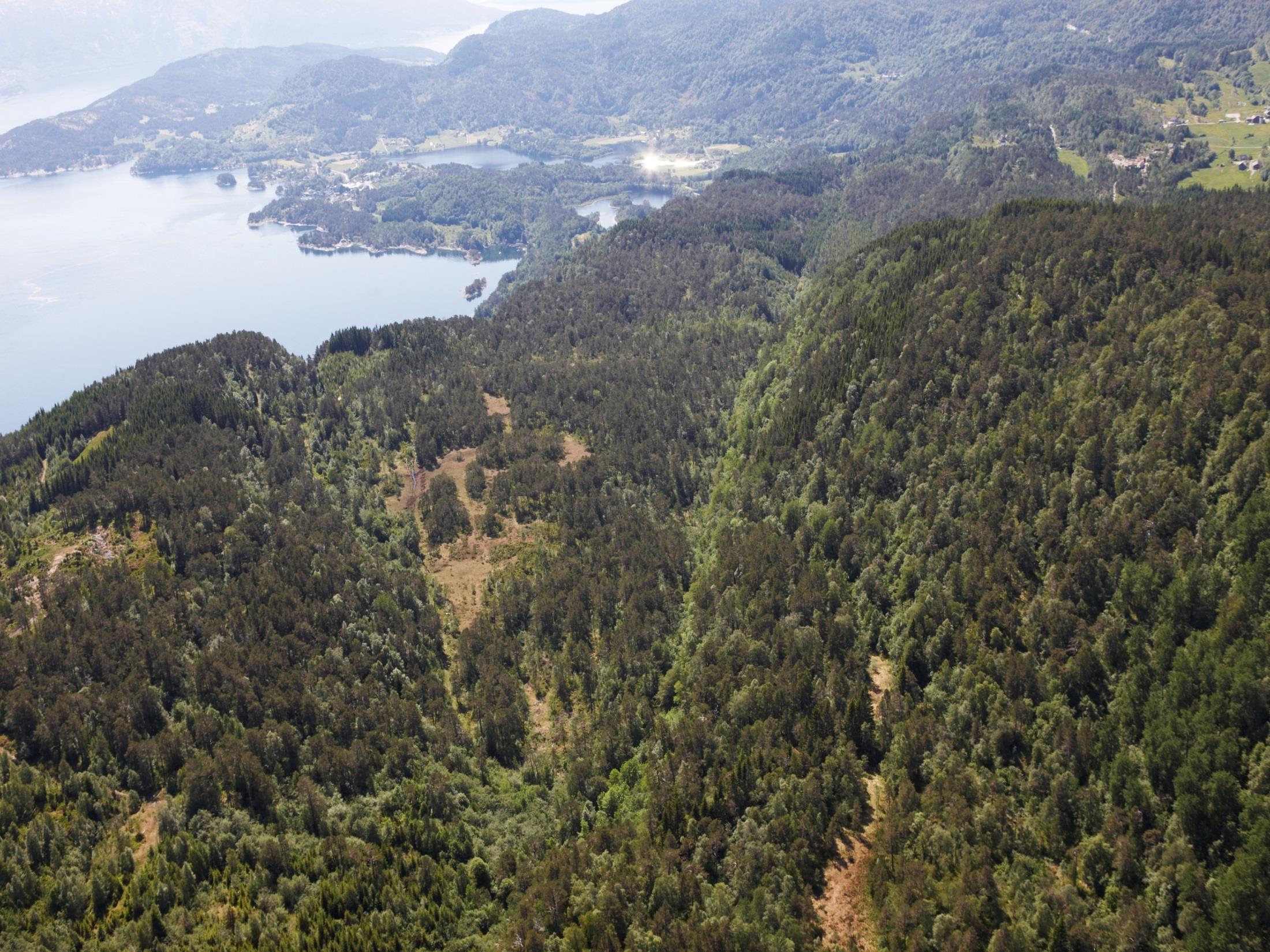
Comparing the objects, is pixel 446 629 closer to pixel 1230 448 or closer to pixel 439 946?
pixel 439 946

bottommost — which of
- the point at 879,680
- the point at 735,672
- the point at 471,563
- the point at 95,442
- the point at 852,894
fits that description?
the point at 852,894

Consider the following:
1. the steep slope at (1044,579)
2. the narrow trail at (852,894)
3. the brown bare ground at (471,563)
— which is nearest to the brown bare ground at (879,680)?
the steep slope at (1044,579)

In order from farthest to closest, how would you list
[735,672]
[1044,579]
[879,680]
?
[735,672]
[879,680]
[1044,579]

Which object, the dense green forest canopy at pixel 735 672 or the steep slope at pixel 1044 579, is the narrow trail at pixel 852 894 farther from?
Result: the steep slope at pixel 1044 579

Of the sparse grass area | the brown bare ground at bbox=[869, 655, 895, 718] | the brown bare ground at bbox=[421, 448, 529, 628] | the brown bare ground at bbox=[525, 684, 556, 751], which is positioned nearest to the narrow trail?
the brown bare ground at bbox=[869, 655, 895, 718]

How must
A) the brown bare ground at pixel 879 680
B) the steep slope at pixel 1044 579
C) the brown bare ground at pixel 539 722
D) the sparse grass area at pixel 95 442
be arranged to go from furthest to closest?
the sparse grass area at pixel 95 442
the brown bare ground at pixel 539 722
the brown bare ground at pixel 879 680
the steep slope at pixel 1044 579

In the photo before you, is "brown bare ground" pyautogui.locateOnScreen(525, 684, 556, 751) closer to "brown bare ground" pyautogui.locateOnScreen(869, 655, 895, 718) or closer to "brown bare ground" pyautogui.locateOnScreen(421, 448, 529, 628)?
"brown bare ground" pyautogui.locateOnScreen(421, 448, 529, 628)

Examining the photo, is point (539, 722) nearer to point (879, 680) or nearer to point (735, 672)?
point (735, 672)

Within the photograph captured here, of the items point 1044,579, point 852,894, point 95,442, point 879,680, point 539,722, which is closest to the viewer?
point 852,894

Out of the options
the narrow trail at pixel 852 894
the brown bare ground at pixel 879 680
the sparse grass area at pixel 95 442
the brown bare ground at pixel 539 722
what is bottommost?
the brown bare ground at pixel 539 722

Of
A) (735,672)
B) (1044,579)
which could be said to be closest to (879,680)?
(735,672)
